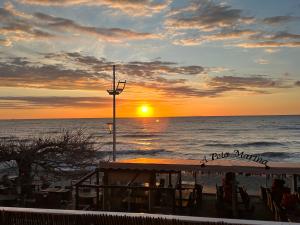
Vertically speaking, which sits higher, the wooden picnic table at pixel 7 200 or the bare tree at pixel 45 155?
the bare tree at pixel 45 155

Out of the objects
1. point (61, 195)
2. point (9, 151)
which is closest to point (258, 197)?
point (61, 195)

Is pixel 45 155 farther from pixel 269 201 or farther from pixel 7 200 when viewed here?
pixel 269 201

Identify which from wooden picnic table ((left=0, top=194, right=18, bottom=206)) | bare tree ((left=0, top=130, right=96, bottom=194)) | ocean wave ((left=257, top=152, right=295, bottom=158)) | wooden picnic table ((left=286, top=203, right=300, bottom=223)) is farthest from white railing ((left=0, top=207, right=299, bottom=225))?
ocean wave ((left=257, top=152, right=295, bottom=158))

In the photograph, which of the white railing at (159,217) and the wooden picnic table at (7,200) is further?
the wooden picnic table at (7,200)

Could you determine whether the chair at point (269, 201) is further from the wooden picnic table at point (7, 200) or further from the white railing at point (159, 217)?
the wooden picnic table at point (7, 200)

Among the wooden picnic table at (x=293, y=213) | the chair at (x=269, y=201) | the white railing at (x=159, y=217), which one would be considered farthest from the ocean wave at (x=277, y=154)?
the white railing at (x=159, y=217)

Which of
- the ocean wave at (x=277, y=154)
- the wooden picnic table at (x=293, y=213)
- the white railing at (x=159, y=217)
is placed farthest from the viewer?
the ocean wave at (x=277, y=154)

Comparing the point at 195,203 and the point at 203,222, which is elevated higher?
the point at 203,222

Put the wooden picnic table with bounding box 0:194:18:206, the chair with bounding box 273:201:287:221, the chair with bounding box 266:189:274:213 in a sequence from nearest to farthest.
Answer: the chair with bounding box 273:201:287:221
the chair with bounding box 266:189:274:213
the wooden picnic table with bounding box 0:194:18:206

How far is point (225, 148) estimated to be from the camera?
237 ft

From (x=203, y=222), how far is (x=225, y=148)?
68609mm

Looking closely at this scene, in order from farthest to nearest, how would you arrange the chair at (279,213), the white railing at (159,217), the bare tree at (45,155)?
1. the bare tree at (45,155)
2. the chair at (279,213)
3. the white railing at (159,217)

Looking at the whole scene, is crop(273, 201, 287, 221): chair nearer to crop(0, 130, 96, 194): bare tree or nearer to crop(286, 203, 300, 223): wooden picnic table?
crop(286, 203, 300, 223): wooden picnic table

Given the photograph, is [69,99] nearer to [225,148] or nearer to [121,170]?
[225,148]
